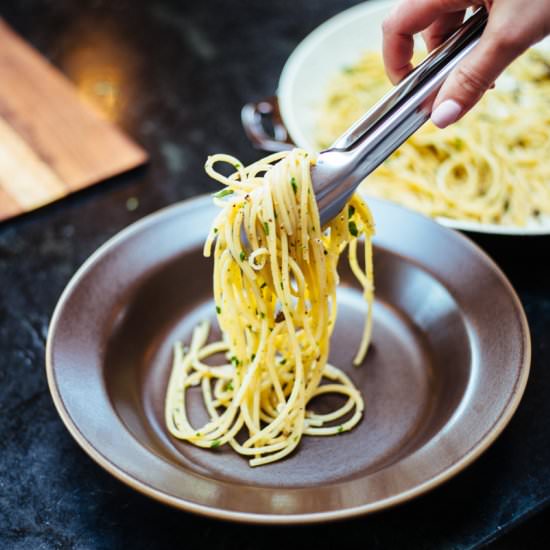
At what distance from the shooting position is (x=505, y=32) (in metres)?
1.12

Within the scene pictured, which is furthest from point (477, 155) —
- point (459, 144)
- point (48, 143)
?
point (48, 143)

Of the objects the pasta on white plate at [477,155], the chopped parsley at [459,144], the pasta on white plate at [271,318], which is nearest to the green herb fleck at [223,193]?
the pasta on white plate at [271,318]

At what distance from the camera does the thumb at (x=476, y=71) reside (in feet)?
3.69

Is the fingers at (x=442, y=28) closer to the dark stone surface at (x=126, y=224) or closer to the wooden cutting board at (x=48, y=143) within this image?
the dark stone surface at (x=126, y=224)

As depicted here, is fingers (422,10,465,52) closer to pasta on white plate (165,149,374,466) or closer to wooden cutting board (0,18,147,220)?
pasta on white plate (165,149,374,466)

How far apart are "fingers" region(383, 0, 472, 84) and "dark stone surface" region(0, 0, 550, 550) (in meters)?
0.45

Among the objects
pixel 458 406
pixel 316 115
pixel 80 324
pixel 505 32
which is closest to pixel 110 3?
pixel 316 115

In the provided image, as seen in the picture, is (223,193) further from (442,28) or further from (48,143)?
(48,143)

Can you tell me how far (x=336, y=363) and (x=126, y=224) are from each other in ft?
2.17

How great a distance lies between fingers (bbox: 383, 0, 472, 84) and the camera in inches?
53.2

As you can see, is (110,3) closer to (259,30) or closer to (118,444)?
(259,30)

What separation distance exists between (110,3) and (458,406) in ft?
6.90

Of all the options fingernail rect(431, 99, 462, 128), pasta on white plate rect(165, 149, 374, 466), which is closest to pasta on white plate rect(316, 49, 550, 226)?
pasta on white plate rect(165, 149, 374, 466)

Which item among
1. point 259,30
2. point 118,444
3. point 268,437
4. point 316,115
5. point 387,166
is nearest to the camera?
point 118,444
